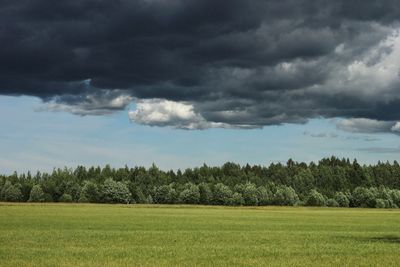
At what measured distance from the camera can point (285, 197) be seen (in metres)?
187

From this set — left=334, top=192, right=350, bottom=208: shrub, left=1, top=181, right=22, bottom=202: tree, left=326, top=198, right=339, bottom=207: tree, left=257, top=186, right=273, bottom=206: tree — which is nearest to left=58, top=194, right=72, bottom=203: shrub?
left=1, top=181, right=22, bottom=202: tree

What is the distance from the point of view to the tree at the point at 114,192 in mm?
183375

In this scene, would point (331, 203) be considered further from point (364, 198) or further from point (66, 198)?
point (66, 198)

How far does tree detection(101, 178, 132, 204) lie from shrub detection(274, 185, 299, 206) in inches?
1939

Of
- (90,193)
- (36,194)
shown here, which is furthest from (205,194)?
(36,194)

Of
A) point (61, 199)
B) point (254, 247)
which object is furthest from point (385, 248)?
point (61, 199)

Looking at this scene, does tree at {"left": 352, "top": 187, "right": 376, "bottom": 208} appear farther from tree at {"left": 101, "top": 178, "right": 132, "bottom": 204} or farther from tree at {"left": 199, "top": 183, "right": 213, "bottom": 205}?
tree at {"left": 101, "top": 178, "right": 132, "bottom": 204}

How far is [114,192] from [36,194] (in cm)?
2998

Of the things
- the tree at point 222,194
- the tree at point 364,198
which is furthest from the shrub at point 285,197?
the tree at point 364,198

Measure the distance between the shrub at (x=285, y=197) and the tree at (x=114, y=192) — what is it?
49246mm

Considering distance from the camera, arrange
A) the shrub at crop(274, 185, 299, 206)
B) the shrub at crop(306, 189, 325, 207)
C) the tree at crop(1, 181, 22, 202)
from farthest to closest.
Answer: the tree at crop(1, 181, 22, 202) → the shrub at crop(306, 189, 325, 207) → the shrub at crop(274, 185, 299, 206)

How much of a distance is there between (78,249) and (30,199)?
16650 centimetres

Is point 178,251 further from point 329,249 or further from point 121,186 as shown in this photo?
point 121,186

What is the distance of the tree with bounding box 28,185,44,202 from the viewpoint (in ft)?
633
